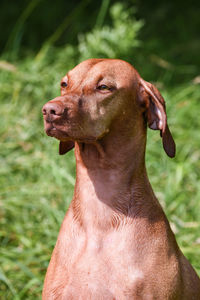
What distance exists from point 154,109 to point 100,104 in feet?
1.12

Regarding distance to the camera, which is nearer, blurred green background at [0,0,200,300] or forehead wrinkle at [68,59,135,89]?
forehead wrinkle at [68,59,135,89]

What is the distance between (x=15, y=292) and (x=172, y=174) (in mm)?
1974

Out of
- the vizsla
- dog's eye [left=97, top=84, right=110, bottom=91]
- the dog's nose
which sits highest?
dog's eye [left=97, top=84, right=110, bottom=91]

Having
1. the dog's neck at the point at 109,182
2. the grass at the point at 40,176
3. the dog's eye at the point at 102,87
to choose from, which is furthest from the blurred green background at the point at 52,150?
the dog's eye at the point at 102,87

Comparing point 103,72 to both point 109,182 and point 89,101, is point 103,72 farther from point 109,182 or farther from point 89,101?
point 109,182

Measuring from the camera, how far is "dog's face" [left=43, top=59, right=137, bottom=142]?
2639mm

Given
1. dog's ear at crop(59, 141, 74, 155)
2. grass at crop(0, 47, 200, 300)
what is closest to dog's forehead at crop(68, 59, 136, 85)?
dog's ear at crop(59, 141, 74, 155)

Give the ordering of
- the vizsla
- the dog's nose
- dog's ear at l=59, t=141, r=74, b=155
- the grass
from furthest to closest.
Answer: the grass, dog's ear at l=59, t=141, r=74, b=155, the vizsla, the dog's nose

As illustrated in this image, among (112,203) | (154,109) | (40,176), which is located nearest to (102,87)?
(154,109)

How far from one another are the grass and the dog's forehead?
1704mm

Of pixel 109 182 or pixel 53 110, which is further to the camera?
pixel 109 182

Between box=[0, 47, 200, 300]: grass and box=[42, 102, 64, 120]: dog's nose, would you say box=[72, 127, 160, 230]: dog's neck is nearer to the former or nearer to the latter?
box=[42, 102, 64, 120]: dog's nose

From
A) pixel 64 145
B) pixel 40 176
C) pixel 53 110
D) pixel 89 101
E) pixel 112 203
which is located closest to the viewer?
pixel 53 110

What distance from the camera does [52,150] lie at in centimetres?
522
